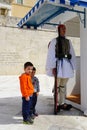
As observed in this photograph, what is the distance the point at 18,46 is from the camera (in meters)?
15.9

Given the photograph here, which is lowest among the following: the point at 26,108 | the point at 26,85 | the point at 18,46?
the point at 26,108

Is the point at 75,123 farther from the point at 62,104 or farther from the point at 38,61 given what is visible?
the point at 38,61

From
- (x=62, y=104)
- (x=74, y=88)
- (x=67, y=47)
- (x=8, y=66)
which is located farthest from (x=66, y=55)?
(x=8, y=66)

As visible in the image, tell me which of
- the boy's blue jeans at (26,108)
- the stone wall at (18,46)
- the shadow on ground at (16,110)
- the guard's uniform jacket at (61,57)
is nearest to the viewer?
the boy's blue jeans at (26,108)

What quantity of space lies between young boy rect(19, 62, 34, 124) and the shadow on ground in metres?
0.23

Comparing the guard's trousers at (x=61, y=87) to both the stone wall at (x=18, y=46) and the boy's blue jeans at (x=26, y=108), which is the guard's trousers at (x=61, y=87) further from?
the stone wall at (x=18, y=46)

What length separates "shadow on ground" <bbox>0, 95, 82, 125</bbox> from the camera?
5320 millimetres

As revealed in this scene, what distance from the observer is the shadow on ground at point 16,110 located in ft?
17.5

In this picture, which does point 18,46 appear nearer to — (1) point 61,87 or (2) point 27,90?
(1) point 61,87

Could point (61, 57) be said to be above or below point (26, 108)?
above

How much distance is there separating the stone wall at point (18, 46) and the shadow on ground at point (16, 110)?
8033 mm

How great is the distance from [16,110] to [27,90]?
1464 mm

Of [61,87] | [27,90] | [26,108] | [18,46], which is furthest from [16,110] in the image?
[18,46]

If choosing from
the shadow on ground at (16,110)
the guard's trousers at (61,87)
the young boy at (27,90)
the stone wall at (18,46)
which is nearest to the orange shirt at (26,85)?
the young boy at (27,90)
